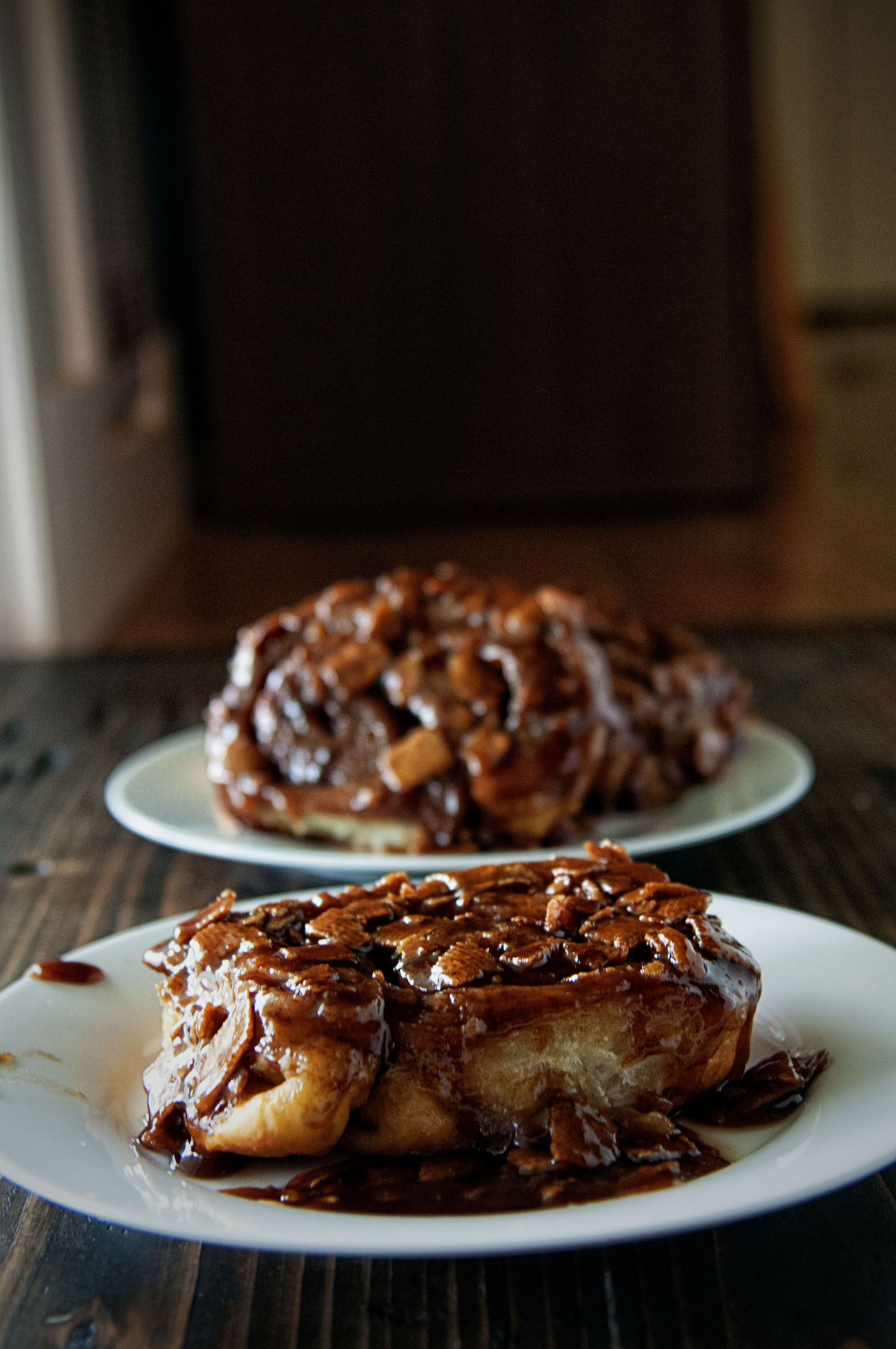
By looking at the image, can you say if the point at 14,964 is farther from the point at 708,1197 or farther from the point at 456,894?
the point at 708,1197

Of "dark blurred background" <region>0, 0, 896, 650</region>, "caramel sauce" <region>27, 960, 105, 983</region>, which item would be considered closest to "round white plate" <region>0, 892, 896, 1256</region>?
"caramel sauce" <region>27, 960, 105, 983</region>

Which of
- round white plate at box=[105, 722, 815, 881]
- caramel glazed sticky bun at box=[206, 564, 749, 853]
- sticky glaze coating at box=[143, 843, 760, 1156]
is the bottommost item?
round white plate at box=[105, 722, 815, 881]

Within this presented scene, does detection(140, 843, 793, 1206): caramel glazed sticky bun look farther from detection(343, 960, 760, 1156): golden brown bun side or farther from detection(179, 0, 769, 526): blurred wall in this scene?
detection(179, 0, 769, 526): blurred wall

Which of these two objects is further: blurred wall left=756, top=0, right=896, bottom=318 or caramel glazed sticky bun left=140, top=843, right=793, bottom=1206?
blurred wall left=756, top=0, right=896, bottom=318

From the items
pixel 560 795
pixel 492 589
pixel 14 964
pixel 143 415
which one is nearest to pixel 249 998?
pixel 14 964

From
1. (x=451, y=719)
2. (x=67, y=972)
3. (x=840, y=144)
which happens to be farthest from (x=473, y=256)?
(x=840, y=144)

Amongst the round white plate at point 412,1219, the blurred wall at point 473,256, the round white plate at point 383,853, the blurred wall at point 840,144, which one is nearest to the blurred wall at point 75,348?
the blurred wall at point 473,256

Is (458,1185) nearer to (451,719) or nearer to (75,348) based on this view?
(451,719)
